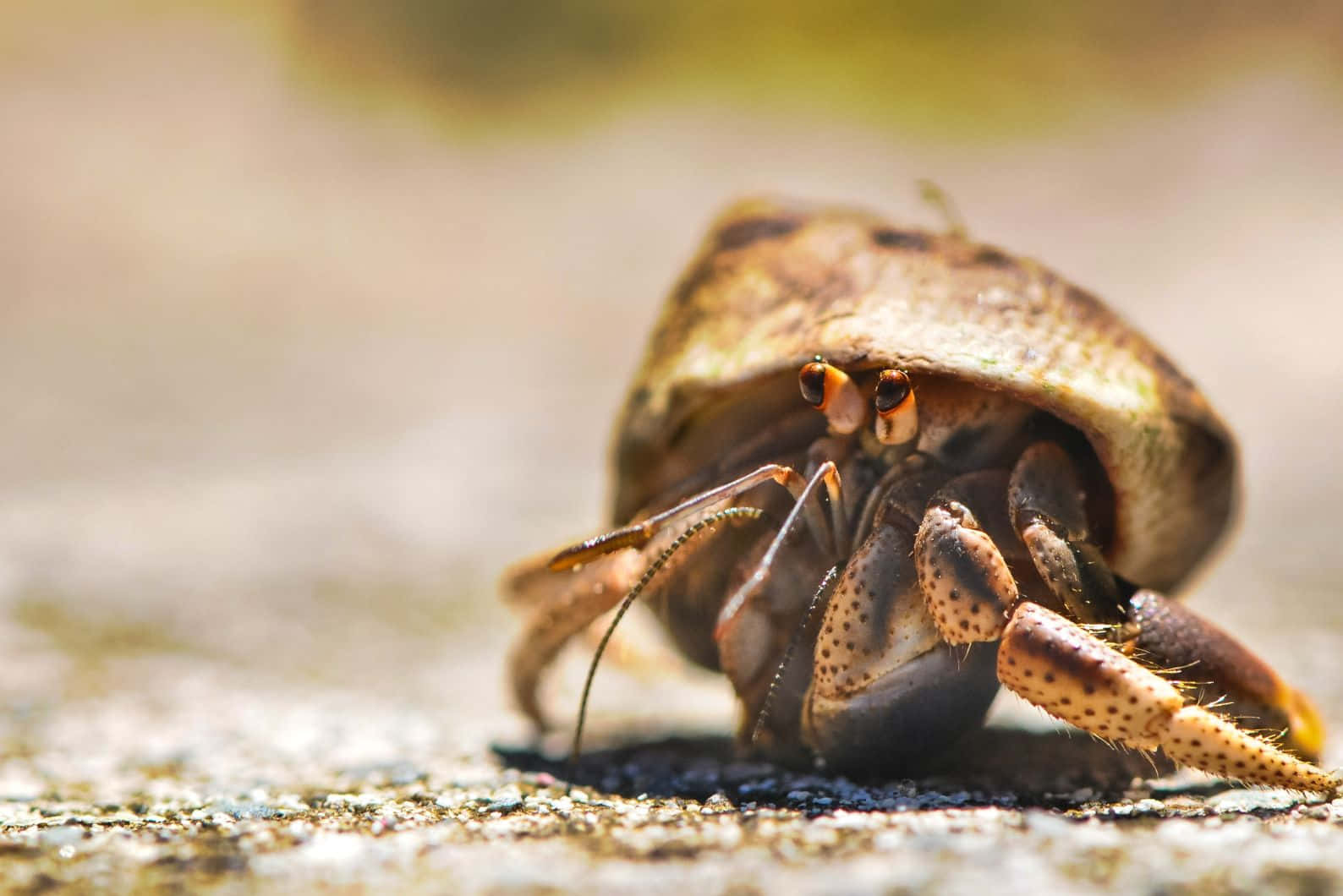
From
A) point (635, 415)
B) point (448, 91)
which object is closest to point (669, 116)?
point (448, 91)

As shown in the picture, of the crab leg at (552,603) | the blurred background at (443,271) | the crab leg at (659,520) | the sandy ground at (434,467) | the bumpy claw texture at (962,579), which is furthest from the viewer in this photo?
the blurred background at (443,271)

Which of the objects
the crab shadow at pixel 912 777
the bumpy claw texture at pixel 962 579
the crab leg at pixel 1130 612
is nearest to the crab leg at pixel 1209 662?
the crab leg at pixel 1130 612

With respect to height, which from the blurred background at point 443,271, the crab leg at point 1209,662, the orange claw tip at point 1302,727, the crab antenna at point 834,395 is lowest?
the orange claw tip at point 1302,727

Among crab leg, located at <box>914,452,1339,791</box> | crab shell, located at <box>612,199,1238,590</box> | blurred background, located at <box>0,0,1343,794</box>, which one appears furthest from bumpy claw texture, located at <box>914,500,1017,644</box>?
blurred background, located at <box>0,0,1343,794</box>

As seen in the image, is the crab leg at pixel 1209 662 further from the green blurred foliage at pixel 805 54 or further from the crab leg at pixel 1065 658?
the green blurred foliage at pixel 805 54

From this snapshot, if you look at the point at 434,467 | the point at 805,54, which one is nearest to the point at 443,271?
the point at 805,54

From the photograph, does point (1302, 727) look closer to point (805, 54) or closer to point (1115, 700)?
point (1115, 700)

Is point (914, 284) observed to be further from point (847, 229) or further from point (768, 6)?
point (768, 6)
